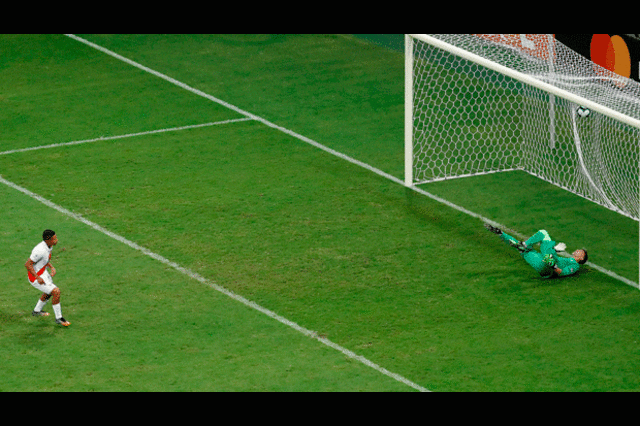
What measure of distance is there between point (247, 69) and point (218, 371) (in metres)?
9.36

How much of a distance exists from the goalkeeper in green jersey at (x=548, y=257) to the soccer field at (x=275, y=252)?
115mm

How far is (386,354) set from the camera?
32.4ft

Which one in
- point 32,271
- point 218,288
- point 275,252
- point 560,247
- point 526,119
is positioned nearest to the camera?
point 32,271

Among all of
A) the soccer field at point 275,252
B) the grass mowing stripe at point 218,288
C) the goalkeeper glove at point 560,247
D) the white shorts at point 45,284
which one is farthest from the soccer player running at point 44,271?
the goalkeeper glove at point 560,247

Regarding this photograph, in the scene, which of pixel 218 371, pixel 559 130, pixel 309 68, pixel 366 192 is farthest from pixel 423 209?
pixel 309 68

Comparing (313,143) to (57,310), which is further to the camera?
(313,143)

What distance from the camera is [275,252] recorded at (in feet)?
39.1

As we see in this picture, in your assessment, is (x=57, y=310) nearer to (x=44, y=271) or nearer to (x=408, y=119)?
(x=44, y=271)

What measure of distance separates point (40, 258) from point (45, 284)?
0.78 ft

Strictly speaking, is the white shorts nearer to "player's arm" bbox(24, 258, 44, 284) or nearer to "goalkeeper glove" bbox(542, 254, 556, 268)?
"player's arm" bbox(24, 258, 44, 284)

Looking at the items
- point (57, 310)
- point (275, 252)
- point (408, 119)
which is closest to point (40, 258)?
point (57, 310)

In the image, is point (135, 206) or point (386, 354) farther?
point (135, 206)

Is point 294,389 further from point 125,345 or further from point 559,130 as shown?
point 559,130

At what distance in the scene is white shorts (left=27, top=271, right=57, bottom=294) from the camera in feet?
33.4
